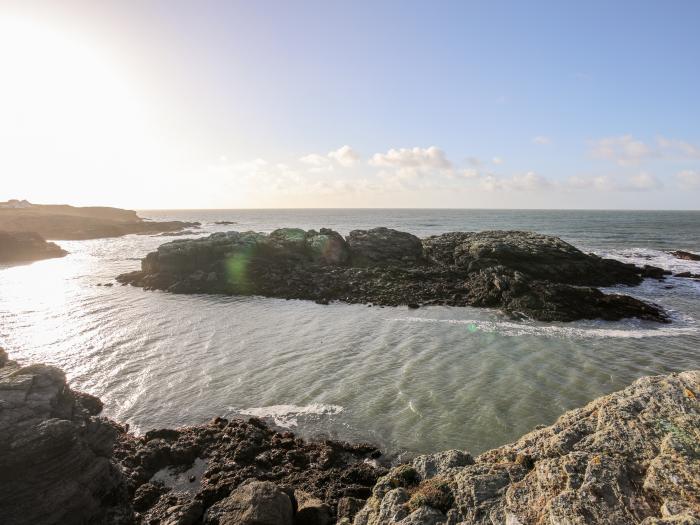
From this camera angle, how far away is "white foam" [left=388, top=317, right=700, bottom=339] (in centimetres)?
2262

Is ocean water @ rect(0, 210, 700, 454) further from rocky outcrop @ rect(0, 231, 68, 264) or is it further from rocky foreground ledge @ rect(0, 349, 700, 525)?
rocky outcrop @ rect(0, 231, 68, 264)

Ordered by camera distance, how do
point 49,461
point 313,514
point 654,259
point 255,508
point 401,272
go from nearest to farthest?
point 255,508, point 313,514, point 49,461, point 401,272, point 654,259

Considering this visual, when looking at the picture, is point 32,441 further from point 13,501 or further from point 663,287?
point 663,287

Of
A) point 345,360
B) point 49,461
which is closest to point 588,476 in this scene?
point 49,461

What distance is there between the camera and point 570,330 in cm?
2359

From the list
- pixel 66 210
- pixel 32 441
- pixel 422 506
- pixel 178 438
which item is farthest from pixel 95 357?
pixel 66 210

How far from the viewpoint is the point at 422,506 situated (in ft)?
23.2

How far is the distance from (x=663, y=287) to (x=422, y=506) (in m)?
39.8

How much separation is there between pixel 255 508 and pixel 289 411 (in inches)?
254

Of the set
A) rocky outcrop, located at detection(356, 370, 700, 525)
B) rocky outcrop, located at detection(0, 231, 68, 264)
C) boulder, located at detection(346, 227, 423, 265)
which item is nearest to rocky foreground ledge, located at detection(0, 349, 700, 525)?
rocky outcrop, located at detection(356, 370, 700, 525)

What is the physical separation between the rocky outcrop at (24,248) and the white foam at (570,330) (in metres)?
60.5

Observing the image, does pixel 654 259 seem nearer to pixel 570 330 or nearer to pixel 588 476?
pixel 570 330

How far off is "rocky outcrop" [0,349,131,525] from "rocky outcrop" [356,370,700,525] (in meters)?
6.11

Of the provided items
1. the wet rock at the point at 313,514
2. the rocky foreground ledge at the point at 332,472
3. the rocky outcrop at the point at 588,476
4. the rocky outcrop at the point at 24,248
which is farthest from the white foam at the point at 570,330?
the rocky outcrop at the point at 24,248
